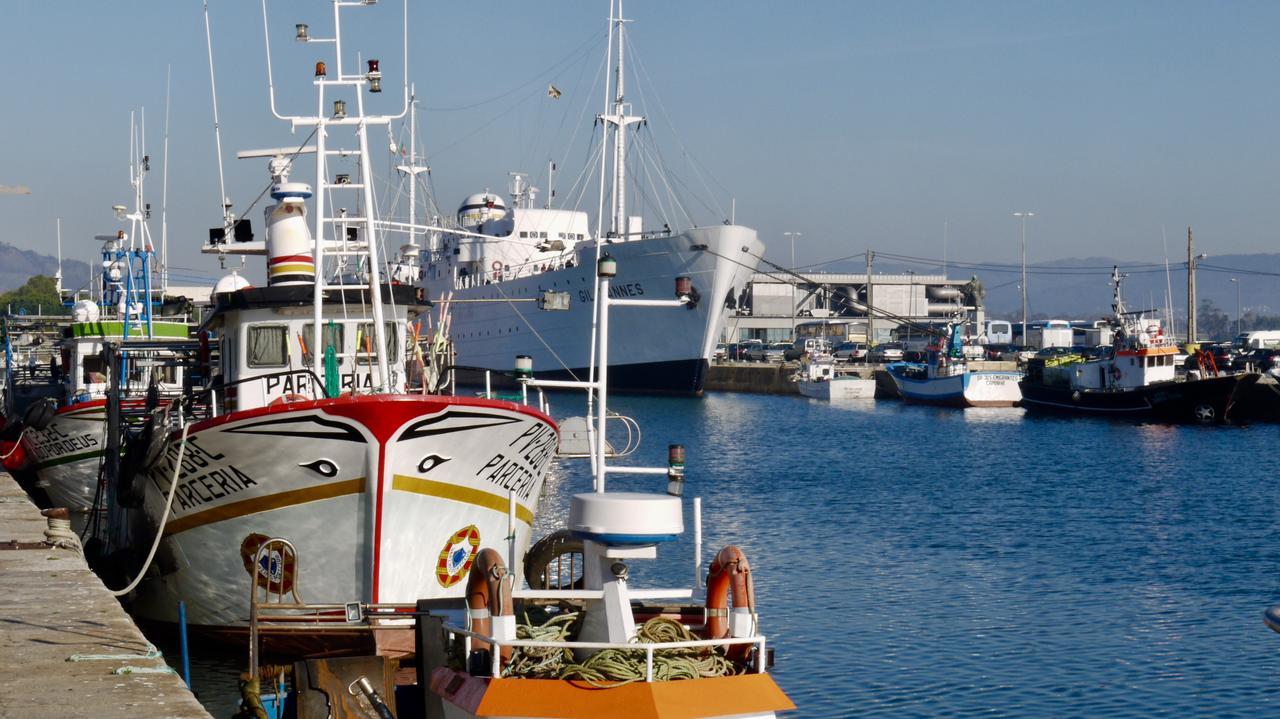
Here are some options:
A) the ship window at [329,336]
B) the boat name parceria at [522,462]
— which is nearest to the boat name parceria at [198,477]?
the ship window at [329,336]

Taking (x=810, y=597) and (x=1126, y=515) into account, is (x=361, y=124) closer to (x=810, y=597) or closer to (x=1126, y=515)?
(x=810, y=597)

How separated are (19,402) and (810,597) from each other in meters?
19.5

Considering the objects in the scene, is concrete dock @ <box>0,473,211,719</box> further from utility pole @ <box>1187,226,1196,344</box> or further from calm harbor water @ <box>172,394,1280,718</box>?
utility pole @ <box>1187,226,1196,344</box>

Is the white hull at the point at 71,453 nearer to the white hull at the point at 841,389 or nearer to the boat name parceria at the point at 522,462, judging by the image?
the boat name parceria at the point at 522,462

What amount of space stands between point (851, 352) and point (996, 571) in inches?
3655

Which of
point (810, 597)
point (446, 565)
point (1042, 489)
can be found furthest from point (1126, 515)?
point (446, 565)

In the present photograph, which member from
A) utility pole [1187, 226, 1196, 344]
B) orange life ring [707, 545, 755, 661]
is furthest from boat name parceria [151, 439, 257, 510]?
utility pole [1187, 226, 1196, 344]

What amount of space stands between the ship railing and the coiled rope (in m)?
0.05

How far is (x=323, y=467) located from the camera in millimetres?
14445

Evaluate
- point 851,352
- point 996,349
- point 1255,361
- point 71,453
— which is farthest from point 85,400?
point 996,349

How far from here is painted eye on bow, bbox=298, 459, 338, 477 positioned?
47.3 ft

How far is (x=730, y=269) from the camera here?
77188 millimetres

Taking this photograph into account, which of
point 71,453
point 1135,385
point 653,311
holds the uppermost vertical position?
point 653,311

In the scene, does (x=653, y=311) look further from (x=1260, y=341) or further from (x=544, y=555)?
(x=1260, y=341)
